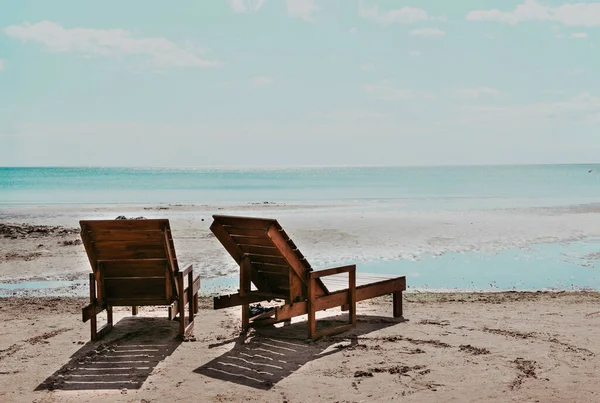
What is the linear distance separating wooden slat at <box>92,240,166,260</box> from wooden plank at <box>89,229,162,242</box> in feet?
0.19

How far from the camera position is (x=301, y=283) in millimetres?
7391

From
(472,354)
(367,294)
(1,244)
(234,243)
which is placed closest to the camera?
(472,354)

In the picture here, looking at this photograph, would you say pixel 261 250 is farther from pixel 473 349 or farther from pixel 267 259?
pixel 473 349

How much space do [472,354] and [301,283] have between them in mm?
2024

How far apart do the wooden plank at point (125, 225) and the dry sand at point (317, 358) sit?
134 centimetres

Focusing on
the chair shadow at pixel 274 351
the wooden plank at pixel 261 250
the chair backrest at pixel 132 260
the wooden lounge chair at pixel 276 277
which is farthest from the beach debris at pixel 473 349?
the chair backrest at pixel 132 260

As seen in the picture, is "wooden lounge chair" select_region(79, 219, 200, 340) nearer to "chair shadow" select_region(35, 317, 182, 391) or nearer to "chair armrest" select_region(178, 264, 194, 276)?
"chair armrest" select_region(178, 264, 194, 276)

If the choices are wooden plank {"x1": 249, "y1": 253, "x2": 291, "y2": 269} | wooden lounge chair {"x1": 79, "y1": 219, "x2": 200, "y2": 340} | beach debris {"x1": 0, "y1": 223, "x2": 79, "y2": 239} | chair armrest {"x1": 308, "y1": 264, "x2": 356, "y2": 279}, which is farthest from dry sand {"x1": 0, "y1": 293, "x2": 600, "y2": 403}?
beach debris {"x1": 0, "y1": 223, "x2": 79, "y2": 239}

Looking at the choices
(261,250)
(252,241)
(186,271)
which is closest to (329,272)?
(261,250)

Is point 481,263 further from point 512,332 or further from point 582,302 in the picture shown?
point 512,332

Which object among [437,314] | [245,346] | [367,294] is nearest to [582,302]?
[437,314]

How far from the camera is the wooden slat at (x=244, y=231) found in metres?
6.99

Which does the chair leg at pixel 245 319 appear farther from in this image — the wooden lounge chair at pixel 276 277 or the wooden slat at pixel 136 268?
the wooden slat at pixel 136 268

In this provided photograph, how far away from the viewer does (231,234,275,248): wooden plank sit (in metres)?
7.11
